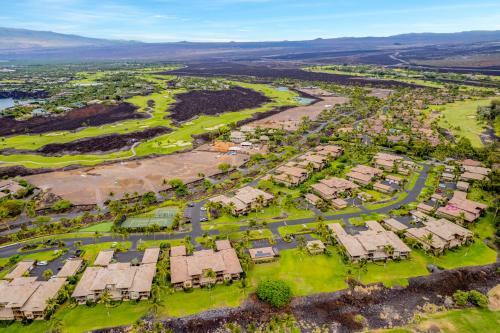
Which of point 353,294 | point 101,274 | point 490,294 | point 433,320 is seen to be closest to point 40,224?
point 101,274

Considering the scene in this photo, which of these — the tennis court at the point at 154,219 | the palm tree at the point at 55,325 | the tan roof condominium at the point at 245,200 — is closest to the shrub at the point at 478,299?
the tan roof condominium at the point at 245,200

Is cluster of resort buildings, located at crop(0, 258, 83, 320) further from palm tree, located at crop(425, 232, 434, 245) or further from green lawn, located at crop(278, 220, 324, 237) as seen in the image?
palm tree, located at crop(425, 232, 434, 245)

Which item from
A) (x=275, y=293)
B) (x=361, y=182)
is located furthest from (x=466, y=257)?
(x=275, y=293)

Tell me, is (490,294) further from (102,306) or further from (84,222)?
(84,222)

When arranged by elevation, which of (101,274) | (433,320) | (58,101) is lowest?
(433,320)

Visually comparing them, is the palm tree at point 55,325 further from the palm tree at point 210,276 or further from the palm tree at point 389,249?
the palm tree at point 389,249

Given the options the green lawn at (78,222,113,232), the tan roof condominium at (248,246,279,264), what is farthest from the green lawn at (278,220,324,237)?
the green lawn at (78,222,113,232)
